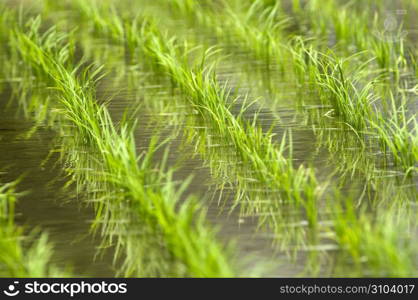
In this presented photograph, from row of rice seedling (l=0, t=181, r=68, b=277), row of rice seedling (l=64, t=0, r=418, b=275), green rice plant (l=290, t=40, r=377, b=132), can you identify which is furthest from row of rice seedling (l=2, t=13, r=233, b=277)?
green rice plant (l=290, t=40, r=377, b=132)

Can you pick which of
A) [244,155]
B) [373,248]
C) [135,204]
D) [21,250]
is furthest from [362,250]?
[244,155]

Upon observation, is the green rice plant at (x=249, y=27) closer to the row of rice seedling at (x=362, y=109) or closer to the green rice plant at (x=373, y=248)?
the row of rice seedling at (x=362, y=109)

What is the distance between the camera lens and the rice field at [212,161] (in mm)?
3451

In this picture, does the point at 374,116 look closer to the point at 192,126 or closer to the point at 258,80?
the point at 192,126

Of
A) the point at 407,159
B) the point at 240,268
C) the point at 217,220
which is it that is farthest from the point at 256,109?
the point at 240,268

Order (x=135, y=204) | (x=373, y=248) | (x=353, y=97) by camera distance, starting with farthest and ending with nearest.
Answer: (x=353, y=97), (x=135, y=204), (x=373, y=248)

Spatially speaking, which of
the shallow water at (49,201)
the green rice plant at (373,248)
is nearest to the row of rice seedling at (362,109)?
the green rice plant at (373,248)

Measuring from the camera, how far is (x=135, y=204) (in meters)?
3.98

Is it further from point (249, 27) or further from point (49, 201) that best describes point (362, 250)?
point (249, 27)

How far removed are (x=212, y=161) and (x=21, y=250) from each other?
1.19 m

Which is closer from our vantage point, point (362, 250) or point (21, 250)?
point (362, 250)

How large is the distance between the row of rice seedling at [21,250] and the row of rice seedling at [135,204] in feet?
0.75

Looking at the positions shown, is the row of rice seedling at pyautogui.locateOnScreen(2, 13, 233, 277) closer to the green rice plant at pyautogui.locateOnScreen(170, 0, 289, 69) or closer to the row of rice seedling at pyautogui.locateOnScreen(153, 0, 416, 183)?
the row of rice seedling at pyautogui.locateOnScreen(153, 0, 416, 183)

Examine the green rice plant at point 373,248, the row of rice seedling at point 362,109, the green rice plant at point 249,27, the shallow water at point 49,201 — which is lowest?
the green rice plant at point 373,248
